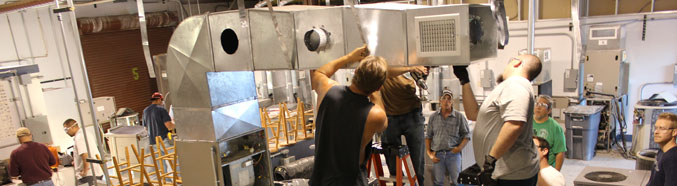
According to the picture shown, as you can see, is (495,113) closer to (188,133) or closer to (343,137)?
(343,137)

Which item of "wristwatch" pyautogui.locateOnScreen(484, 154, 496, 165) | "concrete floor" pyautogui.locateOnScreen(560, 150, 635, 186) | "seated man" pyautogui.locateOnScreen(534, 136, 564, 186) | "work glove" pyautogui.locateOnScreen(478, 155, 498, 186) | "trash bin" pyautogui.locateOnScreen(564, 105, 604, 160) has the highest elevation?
"wristwatch" pyautogui.locateOnScreen(484, 154, 496, 165)

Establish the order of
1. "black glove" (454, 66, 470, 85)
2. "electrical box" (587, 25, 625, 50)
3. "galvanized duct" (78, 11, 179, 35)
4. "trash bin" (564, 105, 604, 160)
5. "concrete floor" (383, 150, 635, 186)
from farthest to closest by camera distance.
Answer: "galvanized duct" (78, 11, 179, 35) < "electrical box" (587, 25, 625, 50) < "trash bin" (564, 105, 604, 160) < "concrete floor" (383, 150, 635, 186) < "black glove" (454, 66, 470, 85)

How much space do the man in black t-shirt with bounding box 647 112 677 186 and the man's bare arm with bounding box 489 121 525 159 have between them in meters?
1.98

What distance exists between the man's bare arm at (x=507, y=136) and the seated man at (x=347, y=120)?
2.40 ft

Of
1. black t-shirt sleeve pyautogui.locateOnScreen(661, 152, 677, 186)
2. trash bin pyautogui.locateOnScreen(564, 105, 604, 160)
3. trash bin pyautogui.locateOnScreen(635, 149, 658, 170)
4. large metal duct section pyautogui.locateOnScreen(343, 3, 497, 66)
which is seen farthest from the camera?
trash bin pyautogui.locateOnScreen(564, 105, 604, 160)

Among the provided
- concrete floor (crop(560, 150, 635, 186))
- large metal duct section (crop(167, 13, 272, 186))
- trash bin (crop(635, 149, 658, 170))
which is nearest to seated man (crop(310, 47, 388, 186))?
large metal duct section (crop(167, 13, 272, 186))

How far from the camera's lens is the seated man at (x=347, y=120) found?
2744 millimetres

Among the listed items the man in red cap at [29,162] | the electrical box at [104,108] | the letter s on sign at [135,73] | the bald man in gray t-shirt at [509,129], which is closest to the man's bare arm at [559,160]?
the bald man in gray t-shirt at [509,129]

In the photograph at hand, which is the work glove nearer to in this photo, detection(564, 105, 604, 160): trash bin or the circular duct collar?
the circular duct collar

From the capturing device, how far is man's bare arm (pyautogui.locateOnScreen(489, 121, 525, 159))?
2.85m

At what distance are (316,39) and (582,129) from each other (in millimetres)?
6827

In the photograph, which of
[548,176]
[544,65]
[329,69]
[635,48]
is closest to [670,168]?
[548,176]

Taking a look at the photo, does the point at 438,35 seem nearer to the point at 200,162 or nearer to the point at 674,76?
the point at 200,162

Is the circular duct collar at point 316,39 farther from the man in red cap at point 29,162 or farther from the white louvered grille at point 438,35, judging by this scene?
the man in red cap at point 29,162
